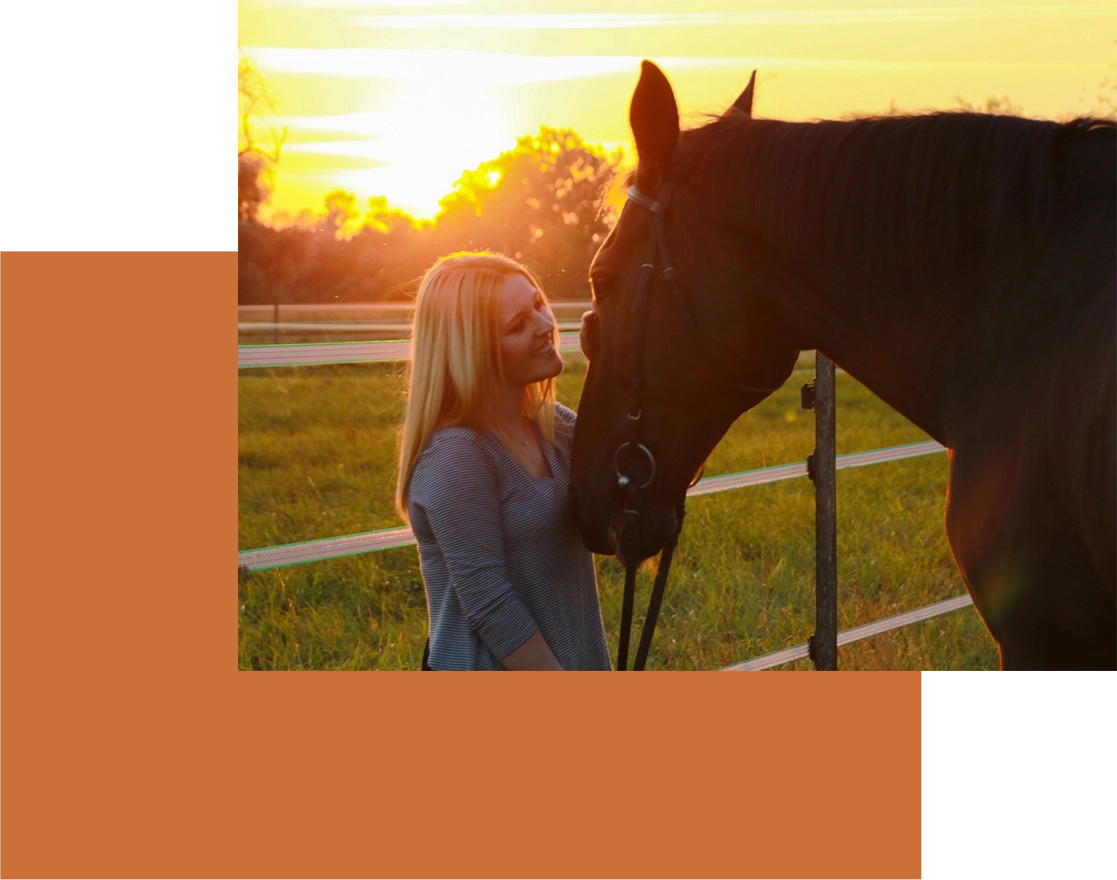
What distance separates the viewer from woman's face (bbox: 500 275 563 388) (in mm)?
2171

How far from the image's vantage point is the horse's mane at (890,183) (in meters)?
1.72

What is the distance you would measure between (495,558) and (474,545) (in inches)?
2.0

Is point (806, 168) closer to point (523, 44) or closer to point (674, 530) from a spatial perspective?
point (674, 530)

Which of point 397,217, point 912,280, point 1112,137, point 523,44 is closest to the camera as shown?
point 1112,137

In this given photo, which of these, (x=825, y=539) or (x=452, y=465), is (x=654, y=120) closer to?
(x=452, y=465)

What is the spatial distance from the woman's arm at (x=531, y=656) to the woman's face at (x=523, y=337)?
0.59m

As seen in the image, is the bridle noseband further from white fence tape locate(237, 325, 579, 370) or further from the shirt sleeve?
white fence tape locate(237, 325, 579, 370)

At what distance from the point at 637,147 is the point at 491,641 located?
1.06 meters

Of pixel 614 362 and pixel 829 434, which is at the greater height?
pixel 614 362

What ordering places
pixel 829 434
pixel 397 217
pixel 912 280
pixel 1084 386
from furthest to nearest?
pixel 829 434, pixel 397 217, pixel 912 280, pixel 1084 386

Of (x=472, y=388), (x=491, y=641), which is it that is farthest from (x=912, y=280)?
(x=491, y=641)

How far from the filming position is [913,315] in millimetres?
1857

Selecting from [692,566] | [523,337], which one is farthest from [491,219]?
[692,566]

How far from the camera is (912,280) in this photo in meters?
1.83
